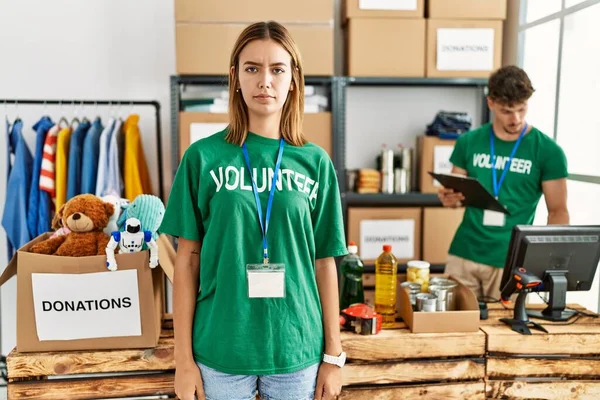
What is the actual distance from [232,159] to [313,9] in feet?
6.14

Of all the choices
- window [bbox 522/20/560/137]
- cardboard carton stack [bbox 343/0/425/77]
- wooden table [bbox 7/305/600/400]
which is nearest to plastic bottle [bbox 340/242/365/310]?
wooden table [bbox 7/305/600/400]

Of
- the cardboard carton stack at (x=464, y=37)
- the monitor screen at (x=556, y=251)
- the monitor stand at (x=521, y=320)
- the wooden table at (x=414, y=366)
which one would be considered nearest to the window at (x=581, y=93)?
the cardboard carton stack at (x=464, y=37)

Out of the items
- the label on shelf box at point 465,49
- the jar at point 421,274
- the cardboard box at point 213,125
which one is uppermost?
the label on shelf box at point 465,49

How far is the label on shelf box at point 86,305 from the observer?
1.48 metres

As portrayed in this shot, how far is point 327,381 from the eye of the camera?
123 centimetres

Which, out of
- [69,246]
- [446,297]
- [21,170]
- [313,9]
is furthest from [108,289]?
[313,9]

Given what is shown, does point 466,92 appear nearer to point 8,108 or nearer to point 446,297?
point 446,297

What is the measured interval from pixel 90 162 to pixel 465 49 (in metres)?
2.14

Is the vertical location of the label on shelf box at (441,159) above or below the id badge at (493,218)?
above

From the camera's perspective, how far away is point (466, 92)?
3.42 metres

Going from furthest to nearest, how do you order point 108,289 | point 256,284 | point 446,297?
point 446,297, point 108,289, point 256,284

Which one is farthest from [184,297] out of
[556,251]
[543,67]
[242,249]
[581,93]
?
[543,67]

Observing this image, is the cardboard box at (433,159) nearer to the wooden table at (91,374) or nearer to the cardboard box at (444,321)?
the cardboard box at (444,321)

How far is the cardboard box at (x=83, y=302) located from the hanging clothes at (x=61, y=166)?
4.28 ft
